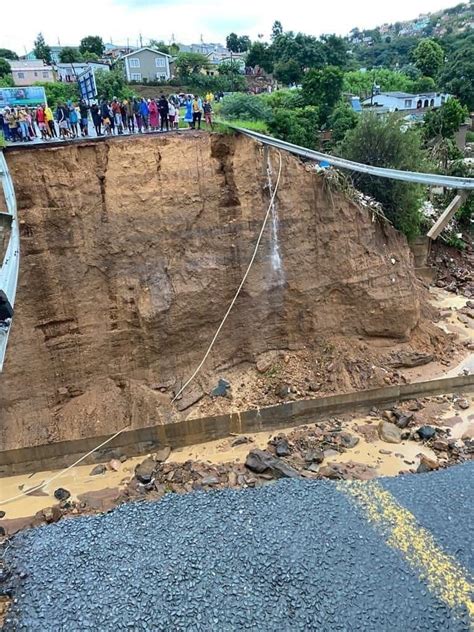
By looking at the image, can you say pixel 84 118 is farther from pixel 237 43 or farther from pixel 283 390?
pixel 237 43

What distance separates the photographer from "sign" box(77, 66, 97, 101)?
55.4ft

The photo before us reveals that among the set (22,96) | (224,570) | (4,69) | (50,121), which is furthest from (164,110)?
(4,69)

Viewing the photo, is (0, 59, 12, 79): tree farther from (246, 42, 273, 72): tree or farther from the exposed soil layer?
the exposed soil layer

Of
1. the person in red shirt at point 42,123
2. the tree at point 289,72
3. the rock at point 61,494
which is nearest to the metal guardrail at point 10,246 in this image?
the person in red shirt at point 42,123

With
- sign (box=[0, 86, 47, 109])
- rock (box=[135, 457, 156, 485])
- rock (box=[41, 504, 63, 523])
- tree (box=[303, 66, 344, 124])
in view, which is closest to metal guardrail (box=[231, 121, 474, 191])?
sign (box=[0, 86, 47, 109])

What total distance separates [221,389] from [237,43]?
8969 cm

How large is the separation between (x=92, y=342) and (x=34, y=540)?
564 cm

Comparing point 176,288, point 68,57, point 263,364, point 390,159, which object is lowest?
point 263,364

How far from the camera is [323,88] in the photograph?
121 ft

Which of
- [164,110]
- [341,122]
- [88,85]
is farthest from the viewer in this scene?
[341,122]

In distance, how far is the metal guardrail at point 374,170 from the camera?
39.4 ft

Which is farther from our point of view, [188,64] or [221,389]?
[188,64]

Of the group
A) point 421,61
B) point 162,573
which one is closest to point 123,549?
point 162,573

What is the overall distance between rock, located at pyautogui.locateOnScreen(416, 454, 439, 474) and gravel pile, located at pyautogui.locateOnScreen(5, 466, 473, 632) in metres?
1.15
